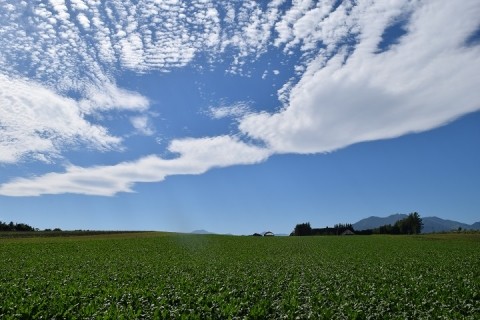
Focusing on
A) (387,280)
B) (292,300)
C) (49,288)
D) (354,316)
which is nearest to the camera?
(354,316)

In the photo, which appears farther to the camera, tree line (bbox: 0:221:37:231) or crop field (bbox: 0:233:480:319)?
tree line (bbox: 0:221:37:231)

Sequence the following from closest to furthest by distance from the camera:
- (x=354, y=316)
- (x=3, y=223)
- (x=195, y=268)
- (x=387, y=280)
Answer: (x=354, y=316) < (x=387, y=280) < (x=195, y=268) < (x=3, y=223)

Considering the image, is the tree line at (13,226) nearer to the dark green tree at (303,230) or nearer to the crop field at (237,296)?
the dark green tree at (303,230)

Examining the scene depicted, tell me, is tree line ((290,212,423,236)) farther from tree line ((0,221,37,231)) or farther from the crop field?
the crop field

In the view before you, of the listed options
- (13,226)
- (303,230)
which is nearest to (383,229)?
(303,230)

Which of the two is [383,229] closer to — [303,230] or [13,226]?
[303,230]

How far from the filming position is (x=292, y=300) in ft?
55.8

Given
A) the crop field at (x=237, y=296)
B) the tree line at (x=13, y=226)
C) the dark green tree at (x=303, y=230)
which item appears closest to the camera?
the crop field at (x=237, y=296)

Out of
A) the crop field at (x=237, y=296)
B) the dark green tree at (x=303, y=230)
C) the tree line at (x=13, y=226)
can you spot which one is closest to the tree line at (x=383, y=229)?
the dark green tree at (x=303, y=230)

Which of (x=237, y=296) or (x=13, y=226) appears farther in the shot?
(x=13, y=226)

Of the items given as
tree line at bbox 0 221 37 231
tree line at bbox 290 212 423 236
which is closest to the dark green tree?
tree line at bbox 290 212 423 236

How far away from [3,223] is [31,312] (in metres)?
165

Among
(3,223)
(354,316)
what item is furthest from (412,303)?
(3,223)

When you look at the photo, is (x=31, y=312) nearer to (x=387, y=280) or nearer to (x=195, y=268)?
(x=195, y=268)
